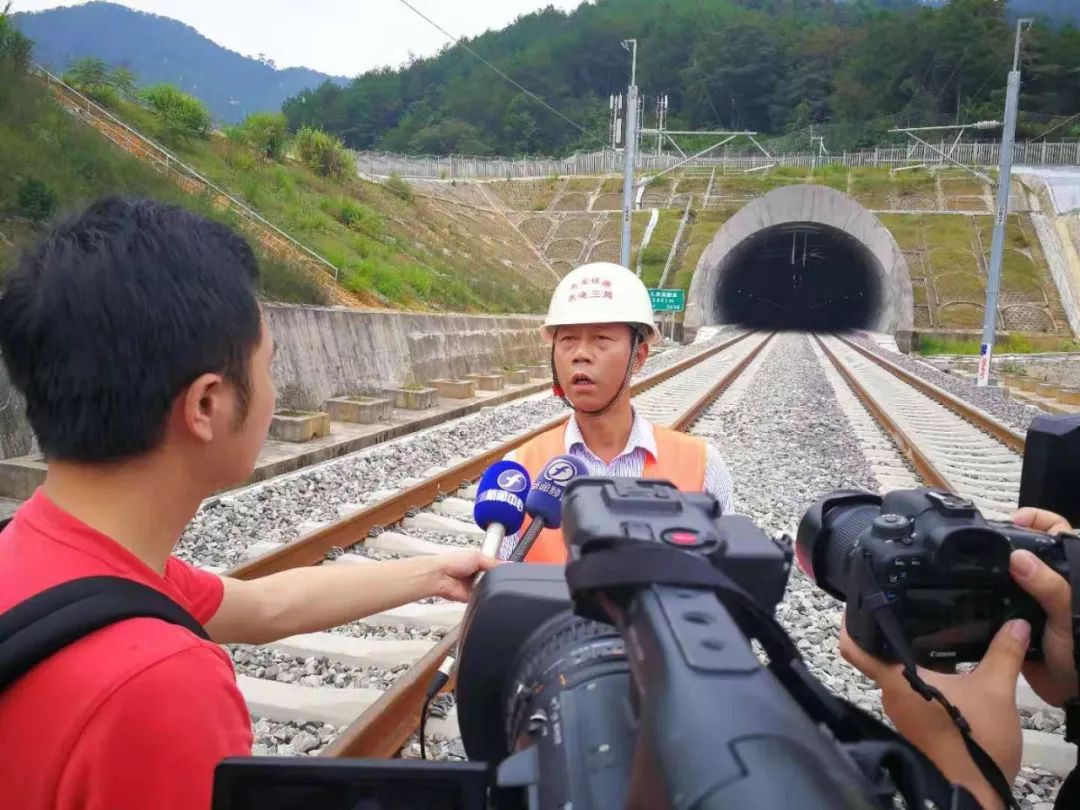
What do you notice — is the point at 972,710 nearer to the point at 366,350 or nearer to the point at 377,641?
the point at 377,641

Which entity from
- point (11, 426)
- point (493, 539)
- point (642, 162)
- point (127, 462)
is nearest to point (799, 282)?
point (642, 162)

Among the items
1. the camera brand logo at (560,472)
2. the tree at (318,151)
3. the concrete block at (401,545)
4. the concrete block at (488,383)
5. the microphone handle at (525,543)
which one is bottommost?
the concrete block at (488,383)

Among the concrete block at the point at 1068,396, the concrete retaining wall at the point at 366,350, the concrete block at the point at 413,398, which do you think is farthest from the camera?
the concrete block at the point at 1068,396

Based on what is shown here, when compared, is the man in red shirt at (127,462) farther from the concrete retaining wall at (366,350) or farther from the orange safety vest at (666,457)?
the concrete retaining wall at (366,350)

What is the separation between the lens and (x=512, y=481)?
202 centimetres

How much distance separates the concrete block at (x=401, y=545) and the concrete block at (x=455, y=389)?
23.9ft

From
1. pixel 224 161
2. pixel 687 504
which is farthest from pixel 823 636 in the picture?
pixel 224 161

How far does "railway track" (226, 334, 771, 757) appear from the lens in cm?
318

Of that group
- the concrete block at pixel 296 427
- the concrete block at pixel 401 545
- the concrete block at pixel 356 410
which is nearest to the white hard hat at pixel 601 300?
the concrete block at pixel 401 545

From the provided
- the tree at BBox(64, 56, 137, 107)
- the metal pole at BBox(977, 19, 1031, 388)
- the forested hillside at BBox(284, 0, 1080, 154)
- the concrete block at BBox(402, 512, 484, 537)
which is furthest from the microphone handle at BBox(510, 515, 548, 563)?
the forested hillside at BBox(284, 0, 1080, 154)

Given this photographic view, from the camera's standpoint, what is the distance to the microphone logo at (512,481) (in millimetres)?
2002

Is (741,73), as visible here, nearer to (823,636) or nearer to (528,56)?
(528,56)

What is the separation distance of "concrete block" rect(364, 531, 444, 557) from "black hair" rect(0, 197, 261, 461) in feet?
13.5

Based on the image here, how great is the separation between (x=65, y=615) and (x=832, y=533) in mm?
1408
